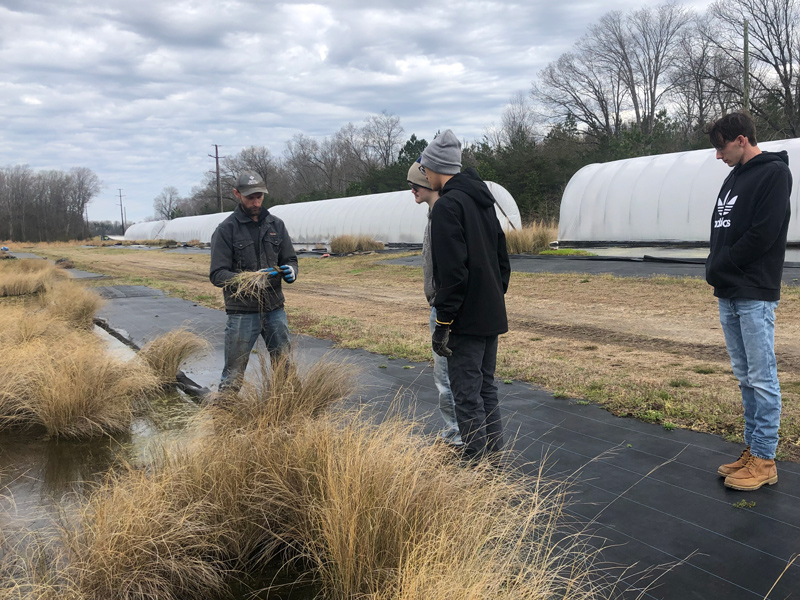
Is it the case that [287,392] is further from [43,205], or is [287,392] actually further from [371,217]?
[43,205]

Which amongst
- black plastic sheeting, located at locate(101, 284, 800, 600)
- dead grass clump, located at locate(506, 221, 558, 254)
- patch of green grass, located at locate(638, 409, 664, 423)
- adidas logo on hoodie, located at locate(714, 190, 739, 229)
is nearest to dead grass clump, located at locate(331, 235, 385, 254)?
dead grass clump, located at locate(506, 221, 558, 254)

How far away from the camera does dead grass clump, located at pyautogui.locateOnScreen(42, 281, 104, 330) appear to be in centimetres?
932

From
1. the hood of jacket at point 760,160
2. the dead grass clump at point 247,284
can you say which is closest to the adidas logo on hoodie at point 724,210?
the hood of jacket at point 760,160

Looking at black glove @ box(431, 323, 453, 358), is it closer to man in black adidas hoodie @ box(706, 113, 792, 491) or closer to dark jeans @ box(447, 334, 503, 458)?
dark jeans @ box(447, 334, 503, 458)

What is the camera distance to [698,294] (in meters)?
10.6

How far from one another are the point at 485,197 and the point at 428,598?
2.11 metres

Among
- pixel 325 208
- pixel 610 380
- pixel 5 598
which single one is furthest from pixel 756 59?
pixel 5 598

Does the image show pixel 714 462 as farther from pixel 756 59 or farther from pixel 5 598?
pixel 756 59

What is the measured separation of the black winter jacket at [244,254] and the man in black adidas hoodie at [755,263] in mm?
3082

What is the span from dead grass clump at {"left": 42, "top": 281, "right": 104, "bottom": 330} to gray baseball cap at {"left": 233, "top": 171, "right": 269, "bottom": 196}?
223 inches

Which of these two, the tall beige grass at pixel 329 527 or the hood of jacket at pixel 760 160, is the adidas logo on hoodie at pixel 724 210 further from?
the tall beige grass at pixel 329 527

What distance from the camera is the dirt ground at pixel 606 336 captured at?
4648 millimetres

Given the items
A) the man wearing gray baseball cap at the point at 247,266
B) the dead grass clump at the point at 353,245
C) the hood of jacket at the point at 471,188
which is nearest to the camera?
the hood of jacket at the point at 471,188

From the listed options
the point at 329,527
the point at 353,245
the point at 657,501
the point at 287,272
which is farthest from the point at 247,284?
the point at 353,245
